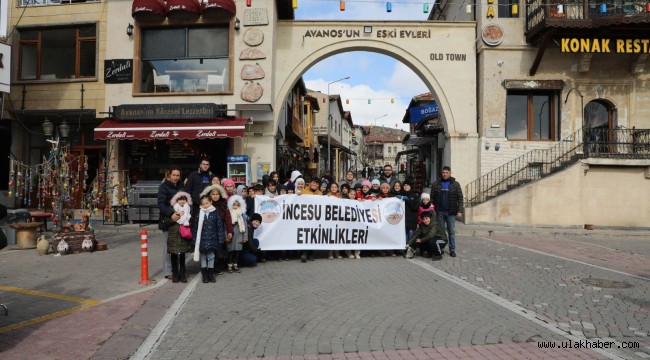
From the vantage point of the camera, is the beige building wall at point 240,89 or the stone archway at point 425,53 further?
the stone archway at point 425,53

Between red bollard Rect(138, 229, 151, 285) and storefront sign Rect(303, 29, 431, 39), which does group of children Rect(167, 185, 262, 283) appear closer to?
red bollard Rect(138, 229, 151, 285)

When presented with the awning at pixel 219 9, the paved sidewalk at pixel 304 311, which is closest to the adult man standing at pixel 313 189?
the paved sidewalk at pixel 304 311

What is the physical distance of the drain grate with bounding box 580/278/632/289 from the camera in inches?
288

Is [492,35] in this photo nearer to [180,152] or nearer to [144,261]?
[180,152]

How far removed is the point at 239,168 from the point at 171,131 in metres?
2.65

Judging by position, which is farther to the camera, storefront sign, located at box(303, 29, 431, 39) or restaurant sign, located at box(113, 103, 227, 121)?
storefront sign, located at box(303, 29, 431, 39)

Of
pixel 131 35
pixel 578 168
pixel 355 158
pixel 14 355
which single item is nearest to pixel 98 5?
pixel 131 35

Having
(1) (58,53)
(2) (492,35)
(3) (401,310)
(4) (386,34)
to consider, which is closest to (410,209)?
(3) (401,310)

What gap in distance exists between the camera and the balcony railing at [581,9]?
52.2ft

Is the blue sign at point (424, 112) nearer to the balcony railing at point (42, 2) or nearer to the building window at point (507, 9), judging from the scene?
the building window at point (507, 9)

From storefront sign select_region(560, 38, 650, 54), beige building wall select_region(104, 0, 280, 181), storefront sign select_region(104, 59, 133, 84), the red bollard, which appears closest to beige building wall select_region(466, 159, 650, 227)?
storefront sign select_region(560, 38, 650, 54)

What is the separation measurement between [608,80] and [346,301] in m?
16.6

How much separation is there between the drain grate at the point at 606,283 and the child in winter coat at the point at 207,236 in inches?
245

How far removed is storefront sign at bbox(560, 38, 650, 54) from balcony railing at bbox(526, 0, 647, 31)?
81 cm
